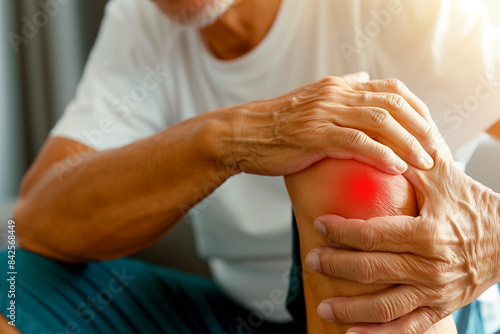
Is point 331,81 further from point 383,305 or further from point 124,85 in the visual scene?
point 124,85

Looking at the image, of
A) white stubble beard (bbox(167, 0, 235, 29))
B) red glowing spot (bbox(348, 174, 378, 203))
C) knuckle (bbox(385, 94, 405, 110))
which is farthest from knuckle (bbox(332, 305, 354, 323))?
white stubble beard (bbox(167, 0, 235, 29))

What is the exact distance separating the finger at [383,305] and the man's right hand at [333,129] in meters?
0.12

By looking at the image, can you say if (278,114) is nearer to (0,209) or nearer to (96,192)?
(96,192)

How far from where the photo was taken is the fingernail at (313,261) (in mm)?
575

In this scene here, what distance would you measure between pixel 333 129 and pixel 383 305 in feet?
0.61

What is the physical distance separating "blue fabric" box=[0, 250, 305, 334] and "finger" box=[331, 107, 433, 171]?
37 centimetres

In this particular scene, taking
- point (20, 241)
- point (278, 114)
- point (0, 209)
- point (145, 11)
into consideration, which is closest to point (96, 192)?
point (20, 241)

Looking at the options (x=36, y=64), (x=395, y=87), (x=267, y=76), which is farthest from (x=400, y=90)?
(x=36, y=64)

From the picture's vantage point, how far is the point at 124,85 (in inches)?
41.3

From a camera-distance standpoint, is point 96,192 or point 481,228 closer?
point 481,228

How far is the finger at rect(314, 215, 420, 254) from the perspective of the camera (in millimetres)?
530

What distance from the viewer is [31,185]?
99 cm

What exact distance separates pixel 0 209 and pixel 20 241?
0.39 meters

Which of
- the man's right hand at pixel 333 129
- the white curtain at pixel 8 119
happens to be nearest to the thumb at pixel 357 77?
the man's right hand at pixel 333 129
